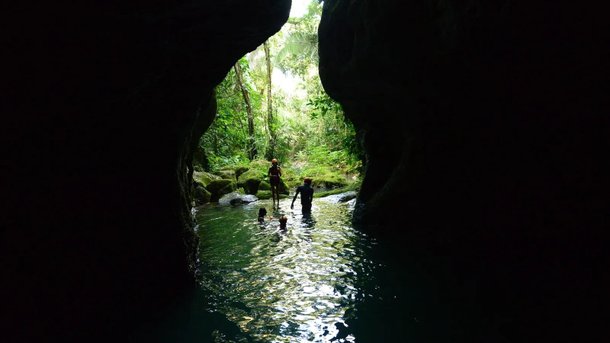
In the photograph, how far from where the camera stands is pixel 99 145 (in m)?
4.14

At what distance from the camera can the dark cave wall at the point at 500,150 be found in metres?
4.62

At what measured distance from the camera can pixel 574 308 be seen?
4.35m

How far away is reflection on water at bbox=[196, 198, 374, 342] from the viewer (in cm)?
425

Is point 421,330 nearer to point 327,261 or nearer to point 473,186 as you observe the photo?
point 327,261

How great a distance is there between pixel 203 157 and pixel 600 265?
64.3ft

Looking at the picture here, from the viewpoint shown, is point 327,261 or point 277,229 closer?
point 327,261

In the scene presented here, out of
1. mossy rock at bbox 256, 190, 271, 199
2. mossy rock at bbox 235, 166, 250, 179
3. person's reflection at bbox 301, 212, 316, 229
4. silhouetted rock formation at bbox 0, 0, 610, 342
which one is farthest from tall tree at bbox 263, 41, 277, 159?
silhouetted rock formation at bbox 0, 0, 610, 342

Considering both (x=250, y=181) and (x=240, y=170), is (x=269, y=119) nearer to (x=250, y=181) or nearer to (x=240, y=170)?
(x=240, y=170)

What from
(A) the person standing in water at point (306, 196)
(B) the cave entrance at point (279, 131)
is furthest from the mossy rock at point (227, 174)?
(A) the person standing in water at point (306, 196)

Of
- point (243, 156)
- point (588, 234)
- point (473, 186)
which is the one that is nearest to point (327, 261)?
point (473, 186)

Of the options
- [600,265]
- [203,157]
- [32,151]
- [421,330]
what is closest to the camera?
[32,151]

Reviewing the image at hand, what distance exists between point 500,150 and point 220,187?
14509mm

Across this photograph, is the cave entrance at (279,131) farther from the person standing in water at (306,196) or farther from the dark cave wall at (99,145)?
the dark cave wall at (99,145)

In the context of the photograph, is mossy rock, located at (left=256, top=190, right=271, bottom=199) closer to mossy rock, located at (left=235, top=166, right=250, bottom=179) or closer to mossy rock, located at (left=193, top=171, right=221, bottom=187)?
mossy rock, located at (left=193, top=171, right=221, bottom=187)
